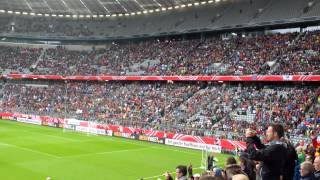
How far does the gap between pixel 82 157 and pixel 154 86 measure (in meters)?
26.0

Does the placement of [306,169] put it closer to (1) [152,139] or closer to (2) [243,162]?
(2) [243,162]

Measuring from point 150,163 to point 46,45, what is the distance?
56932 mm

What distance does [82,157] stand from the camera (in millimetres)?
31484

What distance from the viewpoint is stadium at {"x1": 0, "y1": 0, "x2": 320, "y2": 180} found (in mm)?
29609

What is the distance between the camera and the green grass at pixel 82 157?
25188mm

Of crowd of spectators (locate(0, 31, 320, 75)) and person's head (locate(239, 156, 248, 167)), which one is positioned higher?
crowd of spectators (locate(0, 31, 320, 75))

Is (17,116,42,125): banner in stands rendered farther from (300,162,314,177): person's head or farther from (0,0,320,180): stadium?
(300,162,314,177): person's head

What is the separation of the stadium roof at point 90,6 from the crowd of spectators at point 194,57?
19.8 ft

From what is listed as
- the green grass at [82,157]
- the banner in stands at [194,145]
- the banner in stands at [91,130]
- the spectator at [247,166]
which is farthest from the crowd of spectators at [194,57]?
the spectator at [247,166]

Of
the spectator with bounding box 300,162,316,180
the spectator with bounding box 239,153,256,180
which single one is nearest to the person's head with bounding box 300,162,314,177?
the spectator with bounding box 300,162,316,180

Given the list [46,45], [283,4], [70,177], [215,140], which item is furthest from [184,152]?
[46,45]

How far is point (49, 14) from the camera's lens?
265ft

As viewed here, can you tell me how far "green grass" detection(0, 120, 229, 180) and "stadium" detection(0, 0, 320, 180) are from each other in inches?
4.4

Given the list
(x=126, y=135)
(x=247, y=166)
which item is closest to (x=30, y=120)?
(x=126, y=135)
